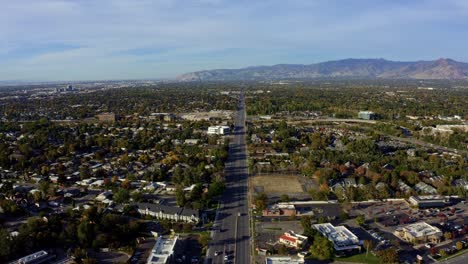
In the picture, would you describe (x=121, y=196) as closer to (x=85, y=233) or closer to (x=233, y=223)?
(x=85, y=233)

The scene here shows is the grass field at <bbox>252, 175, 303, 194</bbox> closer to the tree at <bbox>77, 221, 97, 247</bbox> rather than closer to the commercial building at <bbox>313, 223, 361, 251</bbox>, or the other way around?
the commercial building at <bbox>313, 223, 361, 251</bbox>

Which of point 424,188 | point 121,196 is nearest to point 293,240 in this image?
point 121,196

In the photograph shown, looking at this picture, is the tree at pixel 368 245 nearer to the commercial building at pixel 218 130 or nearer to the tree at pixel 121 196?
the tree at pixel 121 196

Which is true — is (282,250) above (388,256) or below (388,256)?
below

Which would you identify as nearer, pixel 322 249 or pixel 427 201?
pixel 322 249

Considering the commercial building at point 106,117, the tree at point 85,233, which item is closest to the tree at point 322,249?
the tree at point 85,233

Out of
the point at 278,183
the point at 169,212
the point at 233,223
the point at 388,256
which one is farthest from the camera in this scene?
the point at 278,183

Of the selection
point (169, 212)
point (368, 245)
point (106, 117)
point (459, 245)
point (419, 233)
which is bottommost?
point (459, 245)
